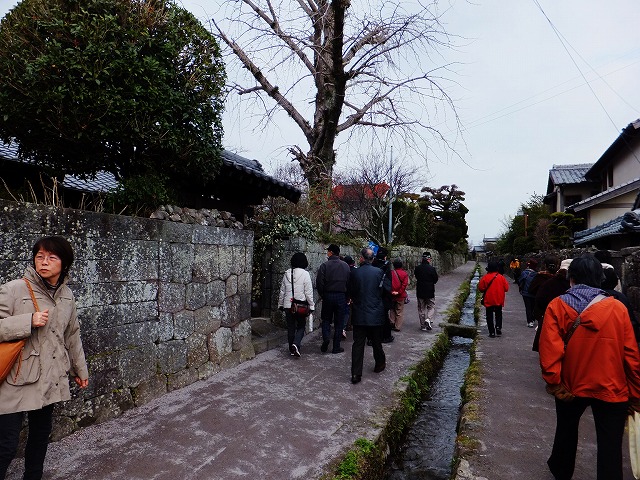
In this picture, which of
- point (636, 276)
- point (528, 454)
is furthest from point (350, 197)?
point (528, 454)

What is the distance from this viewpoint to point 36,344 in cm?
256

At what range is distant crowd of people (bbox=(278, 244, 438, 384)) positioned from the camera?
5555mm

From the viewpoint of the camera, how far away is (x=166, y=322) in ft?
15.4

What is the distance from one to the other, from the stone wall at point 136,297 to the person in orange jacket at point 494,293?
5630 millimetres

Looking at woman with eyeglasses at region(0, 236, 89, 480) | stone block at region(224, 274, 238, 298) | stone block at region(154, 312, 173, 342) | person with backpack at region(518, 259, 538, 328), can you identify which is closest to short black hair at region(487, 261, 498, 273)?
person with backpack at region(518, 259, 538, 328)

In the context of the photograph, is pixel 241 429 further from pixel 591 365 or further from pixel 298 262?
pixel 298 262

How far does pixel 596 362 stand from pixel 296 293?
458cm

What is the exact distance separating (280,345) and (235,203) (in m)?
3.03

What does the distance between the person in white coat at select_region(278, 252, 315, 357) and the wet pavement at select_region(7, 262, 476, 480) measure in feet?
2.73

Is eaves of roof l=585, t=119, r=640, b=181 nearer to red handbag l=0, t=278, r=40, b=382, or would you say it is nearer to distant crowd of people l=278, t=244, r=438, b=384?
distant crowd of people l=278, t=244, r=438, b=384

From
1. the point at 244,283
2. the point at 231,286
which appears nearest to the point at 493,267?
the point at 244,283

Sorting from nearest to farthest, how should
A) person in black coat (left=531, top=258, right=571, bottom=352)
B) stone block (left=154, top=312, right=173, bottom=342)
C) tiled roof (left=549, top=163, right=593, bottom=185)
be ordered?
1. stone block (left=154, top=312, right=173, bottom=342)
2. person in black coat (left=531, top=258, right=571, bottom=352)
3. tiled roof (left=549, top=163, right=593, bottom=185)

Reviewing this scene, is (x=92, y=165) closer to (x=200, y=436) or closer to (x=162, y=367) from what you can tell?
(x=162, y=367)

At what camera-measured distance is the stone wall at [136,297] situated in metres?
3.50
